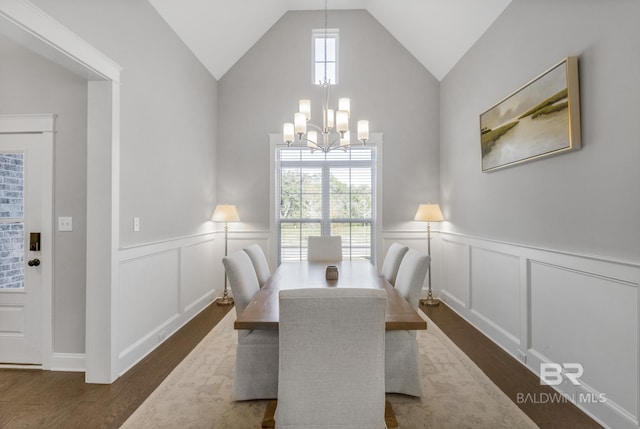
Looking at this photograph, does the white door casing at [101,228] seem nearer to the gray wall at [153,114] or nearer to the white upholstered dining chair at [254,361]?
the gray wall at [153,114]

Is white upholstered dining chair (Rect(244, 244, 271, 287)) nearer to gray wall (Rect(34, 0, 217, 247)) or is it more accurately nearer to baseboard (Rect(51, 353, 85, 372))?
gray wall (Rect(34, 0, 217, 247))

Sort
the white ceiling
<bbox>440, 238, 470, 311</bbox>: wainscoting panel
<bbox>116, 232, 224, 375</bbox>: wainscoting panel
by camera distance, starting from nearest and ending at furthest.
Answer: <bbox>116, 232, 224, 375</bbox>: wainscoting panel < the white ceiling < <bbox>440, 238, 470, 311</bbox>: wainscoting panel

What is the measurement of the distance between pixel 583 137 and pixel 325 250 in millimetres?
2500

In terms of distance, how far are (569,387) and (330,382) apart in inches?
70.5

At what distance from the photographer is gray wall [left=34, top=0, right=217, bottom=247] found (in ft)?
8.10

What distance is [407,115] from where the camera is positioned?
15.8 feet

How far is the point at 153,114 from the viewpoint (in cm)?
308

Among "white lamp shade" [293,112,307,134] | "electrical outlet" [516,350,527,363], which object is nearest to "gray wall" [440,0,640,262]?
"electrical outlet" [516,350,527,363]

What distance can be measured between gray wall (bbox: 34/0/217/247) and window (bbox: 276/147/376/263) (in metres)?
1.18

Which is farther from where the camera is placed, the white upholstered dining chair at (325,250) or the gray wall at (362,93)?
the gray wall at (362,93)

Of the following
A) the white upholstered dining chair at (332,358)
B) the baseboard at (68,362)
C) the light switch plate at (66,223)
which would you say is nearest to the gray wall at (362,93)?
the light switch plate at (66,223)

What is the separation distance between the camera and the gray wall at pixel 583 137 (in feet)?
5.97

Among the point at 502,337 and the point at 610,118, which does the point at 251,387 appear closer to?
the point at 502,337

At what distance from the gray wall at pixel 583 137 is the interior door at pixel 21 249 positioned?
3.85 meters
